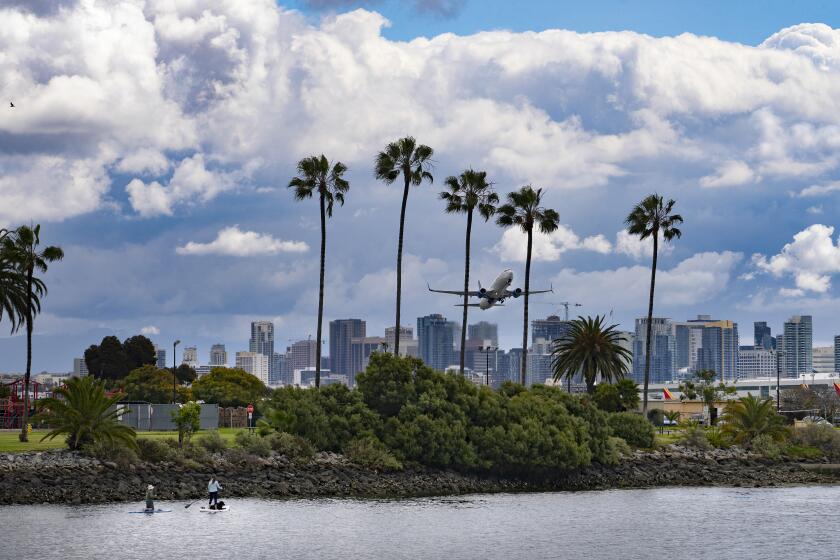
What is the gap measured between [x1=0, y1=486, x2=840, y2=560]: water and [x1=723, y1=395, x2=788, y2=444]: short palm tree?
3178 centimetres

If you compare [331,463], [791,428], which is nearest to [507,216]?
[791,428]

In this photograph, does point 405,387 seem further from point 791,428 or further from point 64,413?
point 791,428

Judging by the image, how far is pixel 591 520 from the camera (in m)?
69.1

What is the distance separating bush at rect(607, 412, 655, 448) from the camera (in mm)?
103750

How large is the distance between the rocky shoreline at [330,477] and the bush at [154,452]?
565 mm

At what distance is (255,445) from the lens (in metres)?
81.5

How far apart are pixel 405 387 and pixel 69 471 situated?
26.5 metres

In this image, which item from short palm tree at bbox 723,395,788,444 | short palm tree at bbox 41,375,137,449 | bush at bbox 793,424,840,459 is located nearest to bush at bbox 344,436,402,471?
short palm tree at bbox 41,375,137,449

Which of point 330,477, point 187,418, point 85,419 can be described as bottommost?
point 330,477

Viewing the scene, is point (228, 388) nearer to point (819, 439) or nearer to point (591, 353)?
point (591, 353)

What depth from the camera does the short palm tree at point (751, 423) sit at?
111250mm

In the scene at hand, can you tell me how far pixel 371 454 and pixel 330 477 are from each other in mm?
4765

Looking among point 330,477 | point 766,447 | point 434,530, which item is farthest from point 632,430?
point 434,530

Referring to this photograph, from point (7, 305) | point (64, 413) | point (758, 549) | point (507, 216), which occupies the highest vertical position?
point (507, 216)
